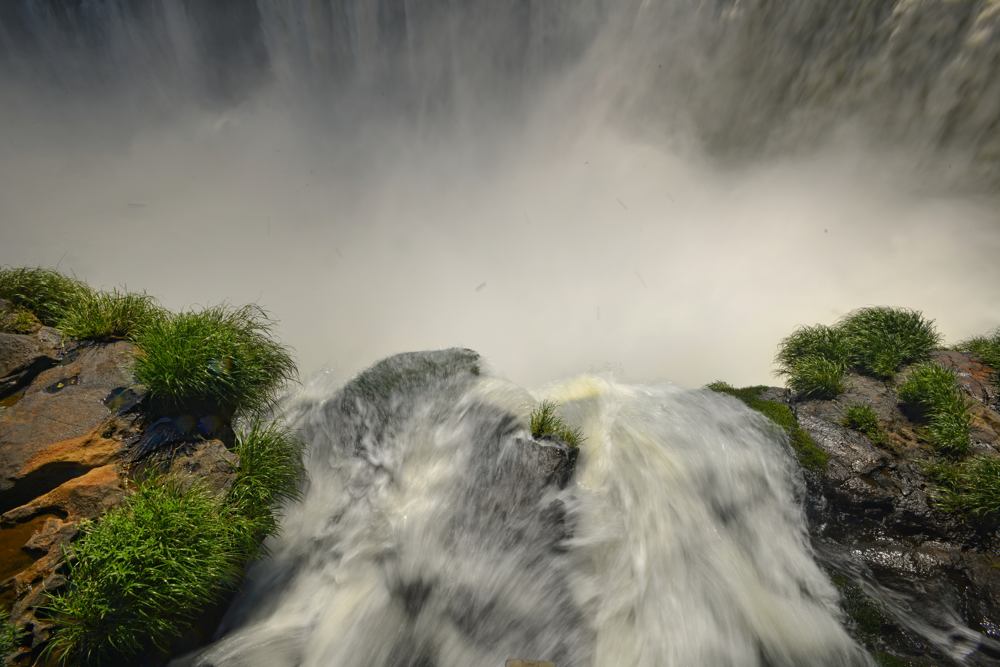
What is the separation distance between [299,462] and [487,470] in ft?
9.77

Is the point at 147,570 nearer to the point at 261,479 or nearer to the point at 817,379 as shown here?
the point at 261,479

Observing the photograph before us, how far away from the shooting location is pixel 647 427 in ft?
24.9

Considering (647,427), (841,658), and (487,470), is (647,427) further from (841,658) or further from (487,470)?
(841,658)

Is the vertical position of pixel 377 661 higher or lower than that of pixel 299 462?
lower

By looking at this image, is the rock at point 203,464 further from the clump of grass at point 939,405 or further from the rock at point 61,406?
the clump of grass at point 939,405

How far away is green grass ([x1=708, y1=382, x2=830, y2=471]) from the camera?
7426mm

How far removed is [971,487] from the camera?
A: 6531 millimetres

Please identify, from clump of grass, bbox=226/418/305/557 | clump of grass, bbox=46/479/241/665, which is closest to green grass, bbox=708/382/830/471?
clump of grass, bbox=226/418/305/557

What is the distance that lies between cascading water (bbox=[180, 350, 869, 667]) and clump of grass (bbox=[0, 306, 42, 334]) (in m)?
4.70

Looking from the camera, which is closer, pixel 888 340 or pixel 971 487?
pixel 971 487

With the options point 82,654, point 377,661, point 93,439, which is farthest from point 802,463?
point 93,439

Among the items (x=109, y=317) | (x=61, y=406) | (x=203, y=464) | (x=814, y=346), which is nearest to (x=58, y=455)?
(x=61, y=406)

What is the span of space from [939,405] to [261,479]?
1199 cm

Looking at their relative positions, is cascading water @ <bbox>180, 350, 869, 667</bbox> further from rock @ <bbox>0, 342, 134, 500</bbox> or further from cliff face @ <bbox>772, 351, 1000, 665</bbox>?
rock @ <bbox>0, 342, 134, 500</bbox>
